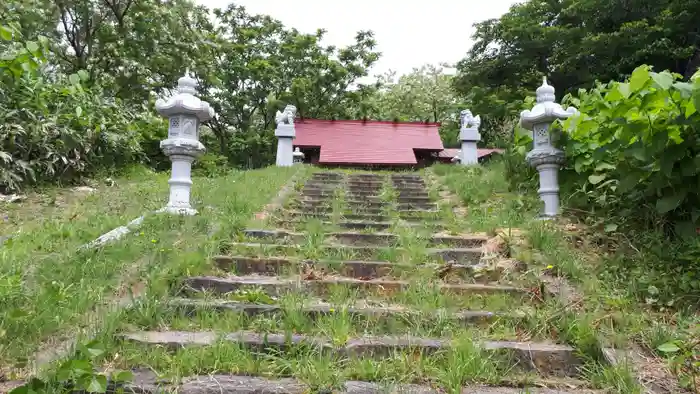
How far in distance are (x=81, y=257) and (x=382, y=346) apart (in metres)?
2.35

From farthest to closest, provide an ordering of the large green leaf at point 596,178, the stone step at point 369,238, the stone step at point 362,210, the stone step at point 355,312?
the stone step at point 362,210, the stone step at point 369,238, the large green leaf at point 596,178, the stone step at point 355,312

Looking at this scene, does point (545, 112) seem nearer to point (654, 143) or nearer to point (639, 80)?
point (639, 80)

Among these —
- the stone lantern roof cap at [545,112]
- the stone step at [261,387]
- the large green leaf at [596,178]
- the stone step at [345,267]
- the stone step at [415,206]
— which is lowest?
the stone step at [261,387]

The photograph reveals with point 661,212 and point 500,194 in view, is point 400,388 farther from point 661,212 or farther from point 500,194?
point 500,194

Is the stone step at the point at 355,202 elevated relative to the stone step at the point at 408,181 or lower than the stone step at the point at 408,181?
lower

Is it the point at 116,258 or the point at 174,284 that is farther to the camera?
the point at 116,258

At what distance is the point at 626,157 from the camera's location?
3.73 m

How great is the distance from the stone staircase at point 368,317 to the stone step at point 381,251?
1cm

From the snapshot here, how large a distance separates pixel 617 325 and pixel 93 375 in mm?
2671

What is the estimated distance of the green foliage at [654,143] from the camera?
10.4 feet

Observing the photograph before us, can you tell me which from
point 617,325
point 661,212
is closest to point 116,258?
point 617,325

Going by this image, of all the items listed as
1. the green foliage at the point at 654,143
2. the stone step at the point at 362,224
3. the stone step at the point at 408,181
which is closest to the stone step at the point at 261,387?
the green foliage at the point at 654,143

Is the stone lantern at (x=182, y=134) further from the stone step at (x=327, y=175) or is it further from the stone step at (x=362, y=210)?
the stone step at (x=327, y=175)

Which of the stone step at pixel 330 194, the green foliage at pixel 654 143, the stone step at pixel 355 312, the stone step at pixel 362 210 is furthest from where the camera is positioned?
the stone step at pixel 330 194
